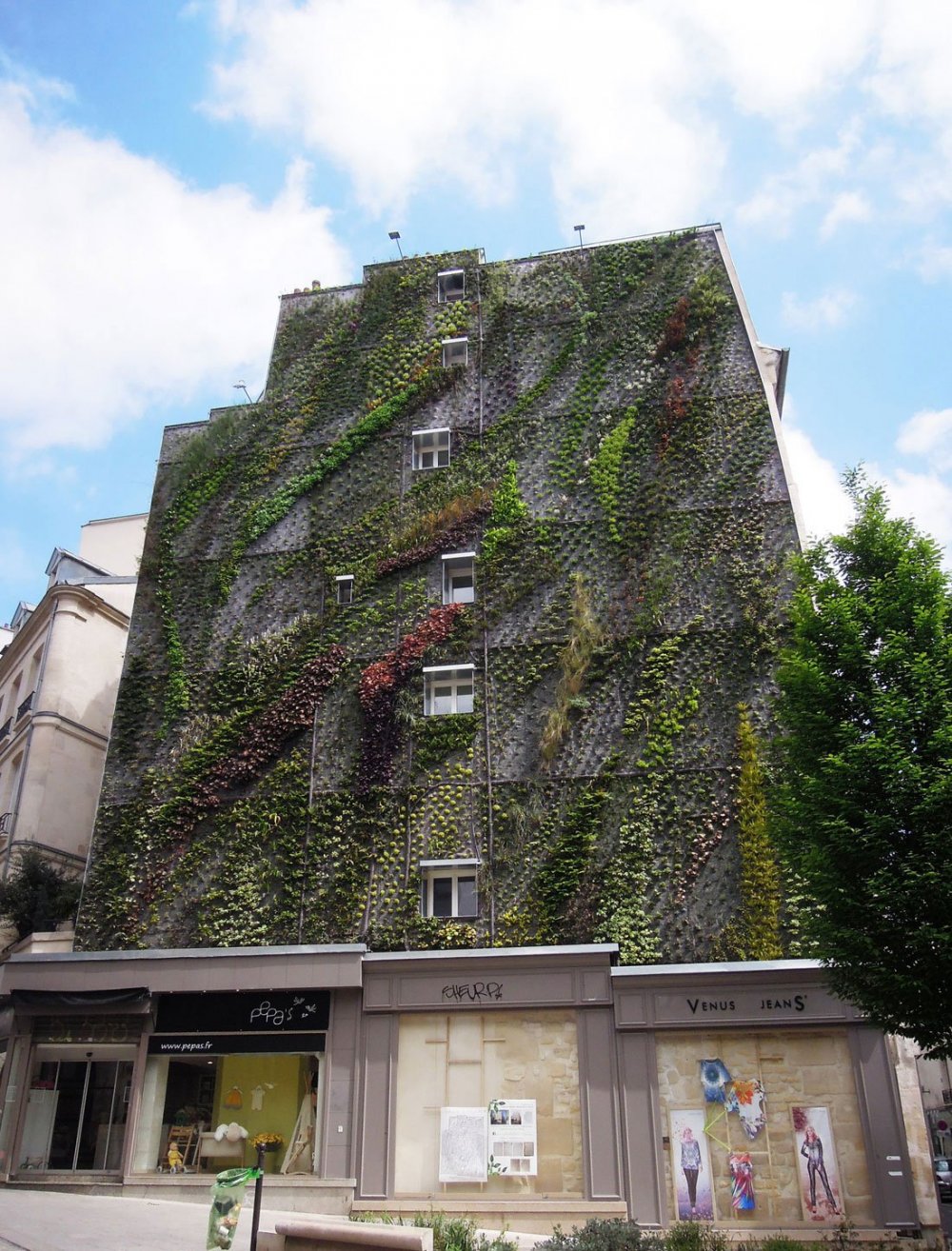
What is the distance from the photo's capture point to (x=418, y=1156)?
19578 millimetres

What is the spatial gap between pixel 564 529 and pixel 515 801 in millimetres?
6103

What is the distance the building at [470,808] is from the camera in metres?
19.1

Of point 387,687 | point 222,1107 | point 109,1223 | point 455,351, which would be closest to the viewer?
point 109,1223

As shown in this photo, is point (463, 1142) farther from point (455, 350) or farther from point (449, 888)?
point (455, 350)

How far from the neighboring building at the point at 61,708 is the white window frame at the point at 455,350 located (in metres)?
11.5

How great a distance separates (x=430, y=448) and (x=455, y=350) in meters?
2.80

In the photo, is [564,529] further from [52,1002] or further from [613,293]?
[52,1002]

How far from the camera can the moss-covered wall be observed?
2139 centimetres

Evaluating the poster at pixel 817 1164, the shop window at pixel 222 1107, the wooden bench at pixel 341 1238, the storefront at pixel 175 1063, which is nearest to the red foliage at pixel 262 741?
the storefront at pixel 175 1063

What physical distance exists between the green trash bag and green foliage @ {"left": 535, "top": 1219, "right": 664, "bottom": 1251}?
333 centimetres

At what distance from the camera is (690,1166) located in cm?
1859

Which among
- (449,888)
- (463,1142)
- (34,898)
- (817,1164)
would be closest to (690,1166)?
(817,1164)

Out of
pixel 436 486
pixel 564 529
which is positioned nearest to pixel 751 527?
pixel 564 529

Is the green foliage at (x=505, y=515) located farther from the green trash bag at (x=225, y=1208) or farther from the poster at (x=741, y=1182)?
the green trash bag at (x=225, y=1208)
